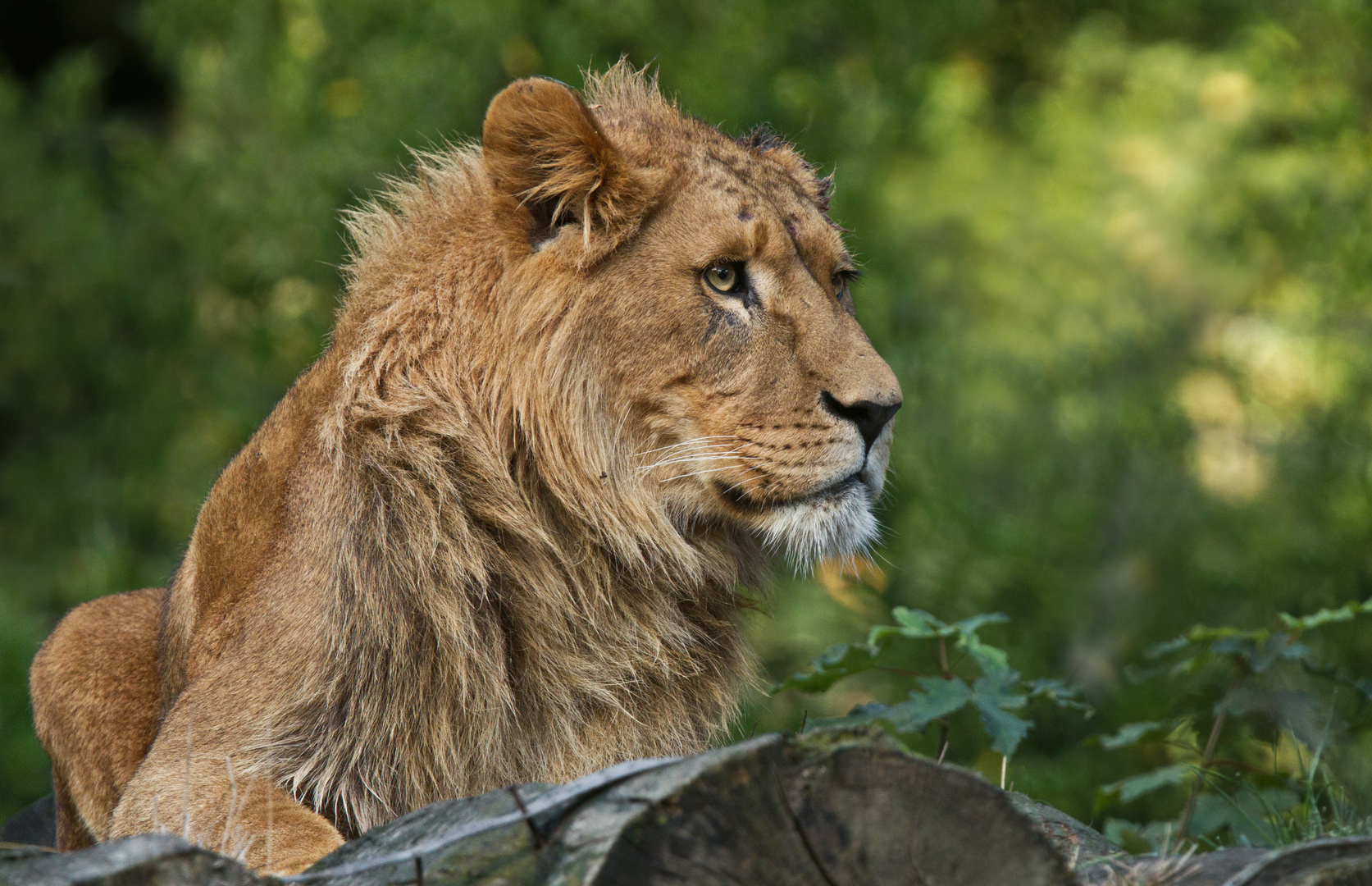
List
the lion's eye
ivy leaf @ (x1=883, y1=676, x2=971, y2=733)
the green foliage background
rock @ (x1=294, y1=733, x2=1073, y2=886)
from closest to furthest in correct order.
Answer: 1. rock @ (x1=294, y1=733, x2=1073, y2=886)
2. ivy leaf @ (x1=883, y1=676, x2=971, y2=733)
3. the lion's eye
4. the green foliage background

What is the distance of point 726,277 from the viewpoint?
3.05m

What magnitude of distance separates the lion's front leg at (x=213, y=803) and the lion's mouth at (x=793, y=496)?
3.48 ft

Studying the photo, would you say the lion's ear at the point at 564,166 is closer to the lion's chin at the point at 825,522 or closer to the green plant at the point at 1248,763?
the lion's chin at the point at 825,522

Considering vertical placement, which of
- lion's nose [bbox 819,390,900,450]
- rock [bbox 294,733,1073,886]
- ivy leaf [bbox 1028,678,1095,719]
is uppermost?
lion's nose [bbox 819,390,900,450]

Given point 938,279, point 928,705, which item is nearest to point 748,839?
point 928,705

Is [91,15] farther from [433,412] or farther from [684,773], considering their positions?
[684,773]

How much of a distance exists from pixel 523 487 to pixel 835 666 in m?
0.79

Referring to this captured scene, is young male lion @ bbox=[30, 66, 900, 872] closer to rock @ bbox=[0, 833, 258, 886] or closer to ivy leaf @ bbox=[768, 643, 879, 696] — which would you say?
ivy leaf @ bbox=[768, 643, 879, 696]

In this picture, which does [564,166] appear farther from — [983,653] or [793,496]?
[983,653]

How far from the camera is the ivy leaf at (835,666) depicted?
2.96 meters

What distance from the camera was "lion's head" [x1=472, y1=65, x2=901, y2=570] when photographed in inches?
115

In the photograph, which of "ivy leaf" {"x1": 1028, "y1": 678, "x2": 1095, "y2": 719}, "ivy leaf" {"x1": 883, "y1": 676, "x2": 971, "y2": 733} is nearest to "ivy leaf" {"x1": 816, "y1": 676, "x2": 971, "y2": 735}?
"ivy leaf" {"x1": 883, "y1": 676, "x2": 971, "y2": 733}

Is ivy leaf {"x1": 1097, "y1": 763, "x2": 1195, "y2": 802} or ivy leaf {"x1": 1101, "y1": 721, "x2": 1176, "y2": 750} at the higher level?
ivy leaf {"x1": 1101, "y1": 721, "x2": 1176, "y2": 750}

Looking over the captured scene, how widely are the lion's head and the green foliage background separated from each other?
4760 mm
